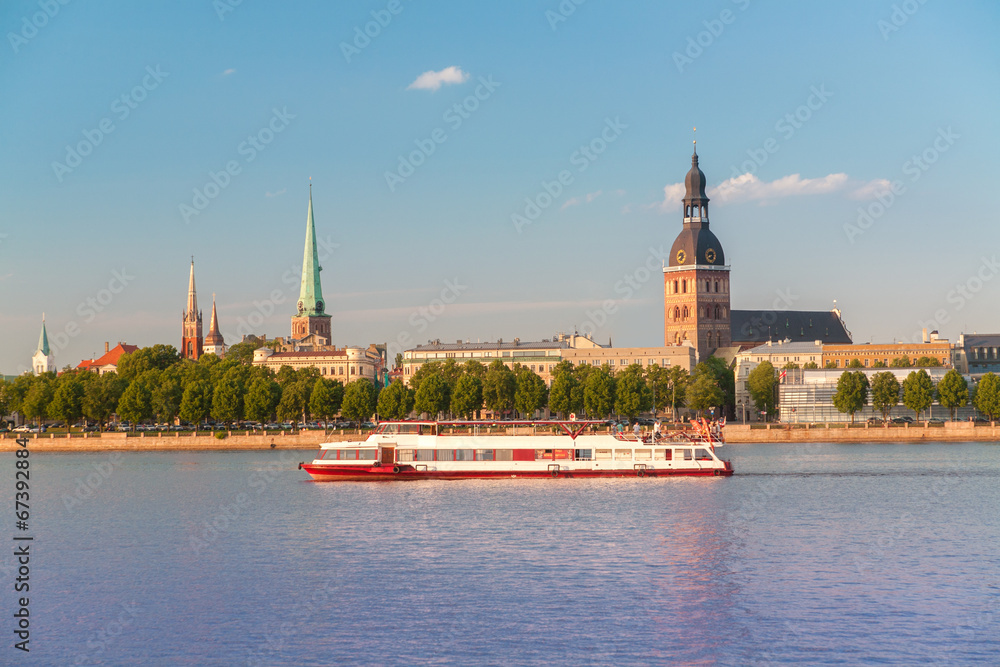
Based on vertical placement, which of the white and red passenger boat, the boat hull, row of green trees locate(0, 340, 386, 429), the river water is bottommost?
the river water

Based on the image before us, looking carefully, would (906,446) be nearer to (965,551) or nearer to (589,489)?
(589,489)

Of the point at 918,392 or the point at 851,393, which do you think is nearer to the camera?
the point at 918,392

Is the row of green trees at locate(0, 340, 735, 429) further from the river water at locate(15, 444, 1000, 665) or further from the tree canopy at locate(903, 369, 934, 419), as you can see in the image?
the river water at locate(15, 444, 1000, 665)

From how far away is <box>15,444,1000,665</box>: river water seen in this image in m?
31.2

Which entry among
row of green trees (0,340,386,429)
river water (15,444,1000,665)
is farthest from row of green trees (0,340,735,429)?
river water (15,444,1000,665)

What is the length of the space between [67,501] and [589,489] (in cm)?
2832

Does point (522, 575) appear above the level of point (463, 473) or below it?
below

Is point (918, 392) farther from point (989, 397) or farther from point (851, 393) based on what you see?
point (851, 393)

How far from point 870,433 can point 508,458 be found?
195 feet

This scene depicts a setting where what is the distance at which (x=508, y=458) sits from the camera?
258 feet

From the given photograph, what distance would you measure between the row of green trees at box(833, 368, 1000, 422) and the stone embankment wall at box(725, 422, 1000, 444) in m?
8.57

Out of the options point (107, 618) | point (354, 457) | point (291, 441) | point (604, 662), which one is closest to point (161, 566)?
point (107, 618)

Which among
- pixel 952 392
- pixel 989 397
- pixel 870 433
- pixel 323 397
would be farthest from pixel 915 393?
pixel 323 397

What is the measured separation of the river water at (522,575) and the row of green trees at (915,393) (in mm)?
69725
